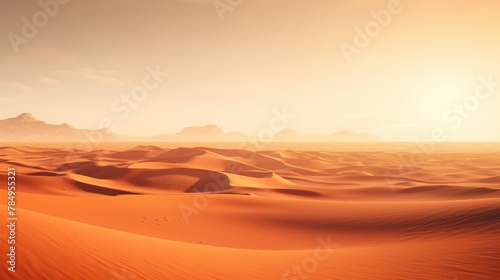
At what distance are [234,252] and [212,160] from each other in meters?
36.2

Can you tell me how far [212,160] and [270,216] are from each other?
2929cm

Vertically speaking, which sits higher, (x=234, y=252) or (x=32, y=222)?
(x=32, y=222)

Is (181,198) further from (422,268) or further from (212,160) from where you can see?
(212,160)

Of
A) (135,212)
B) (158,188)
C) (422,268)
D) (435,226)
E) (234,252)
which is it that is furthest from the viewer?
(158,188)

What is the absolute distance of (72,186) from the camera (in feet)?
88.6

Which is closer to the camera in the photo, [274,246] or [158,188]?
[274,246]

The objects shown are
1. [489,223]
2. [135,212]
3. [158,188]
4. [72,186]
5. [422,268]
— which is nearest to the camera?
[422,268]

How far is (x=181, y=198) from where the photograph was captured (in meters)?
20.7

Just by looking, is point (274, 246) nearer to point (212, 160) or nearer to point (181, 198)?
point (181, 198)

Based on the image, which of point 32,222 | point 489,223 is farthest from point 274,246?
point 32,222

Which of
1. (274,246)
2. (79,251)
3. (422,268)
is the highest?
(79,251)

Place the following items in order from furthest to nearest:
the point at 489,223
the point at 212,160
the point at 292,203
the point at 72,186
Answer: the point at 212,160 < the point at 72,186 < the point at 292,203 < the point at 489,223

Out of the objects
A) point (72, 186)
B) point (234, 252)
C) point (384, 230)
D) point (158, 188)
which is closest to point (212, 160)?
point (158, 188)

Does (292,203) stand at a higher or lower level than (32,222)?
lower
